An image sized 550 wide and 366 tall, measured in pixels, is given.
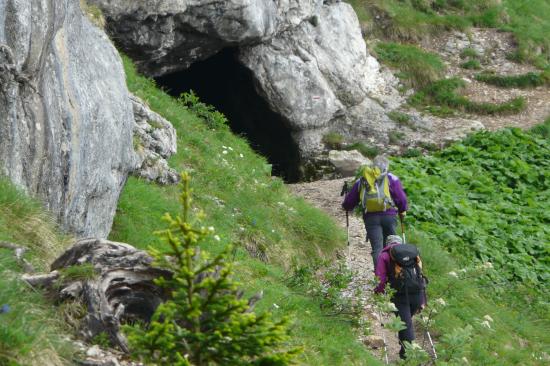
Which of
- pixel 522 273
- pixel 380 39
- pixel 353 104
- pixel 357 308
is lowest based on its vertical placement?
pixel 522 273

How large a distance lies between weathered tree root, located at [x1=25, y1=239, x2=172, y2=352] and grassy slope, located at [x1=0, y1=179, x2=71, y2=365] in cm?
21

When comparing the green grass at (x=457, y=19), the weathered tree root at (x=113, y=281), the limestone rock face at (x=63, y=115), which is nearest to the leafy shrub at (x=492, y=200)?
the green grass at (x=457, y=19)

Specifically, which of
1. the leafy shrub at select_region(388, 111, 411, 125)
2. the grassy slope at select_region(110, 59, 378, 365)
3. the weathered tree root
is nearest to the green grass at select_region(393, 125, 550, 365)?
the leafy shrub at select_region(388, 111, 411, 125)

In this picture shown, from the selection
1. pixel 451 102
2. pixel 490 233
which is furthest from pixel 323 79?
pixel 490 233

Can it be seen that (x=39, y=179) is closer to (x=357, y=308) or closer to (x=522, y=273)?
(x=357, y=308)

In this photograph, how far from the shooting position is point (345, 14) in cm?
2348

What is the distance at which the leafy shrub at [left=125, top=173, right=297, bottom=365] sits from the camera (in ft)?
15.7

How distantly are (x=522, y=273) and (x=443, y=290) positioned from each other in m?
3.28

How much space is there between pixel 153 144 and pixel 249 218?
6.61 feet

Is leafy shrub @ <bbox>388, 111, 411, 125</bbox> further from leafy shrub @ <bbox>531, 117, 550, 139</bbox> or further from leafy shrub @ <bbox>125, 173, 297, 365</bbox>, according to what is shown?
leafy shrub @ <bbox>125, 173, 297, 365</bbox>

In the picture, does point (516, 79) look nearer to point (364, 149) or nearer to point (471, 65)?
point (471, 65)

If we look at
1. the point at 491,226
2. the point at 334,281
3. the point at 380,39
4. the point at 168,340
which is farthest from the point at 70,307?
the point at 380,39

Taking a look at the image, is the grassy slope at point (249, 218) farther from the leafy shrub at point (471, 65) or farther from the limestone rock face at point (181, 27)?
the leafy shrub at point (471, 65)

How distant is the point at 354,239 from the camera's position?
15.8 meters
